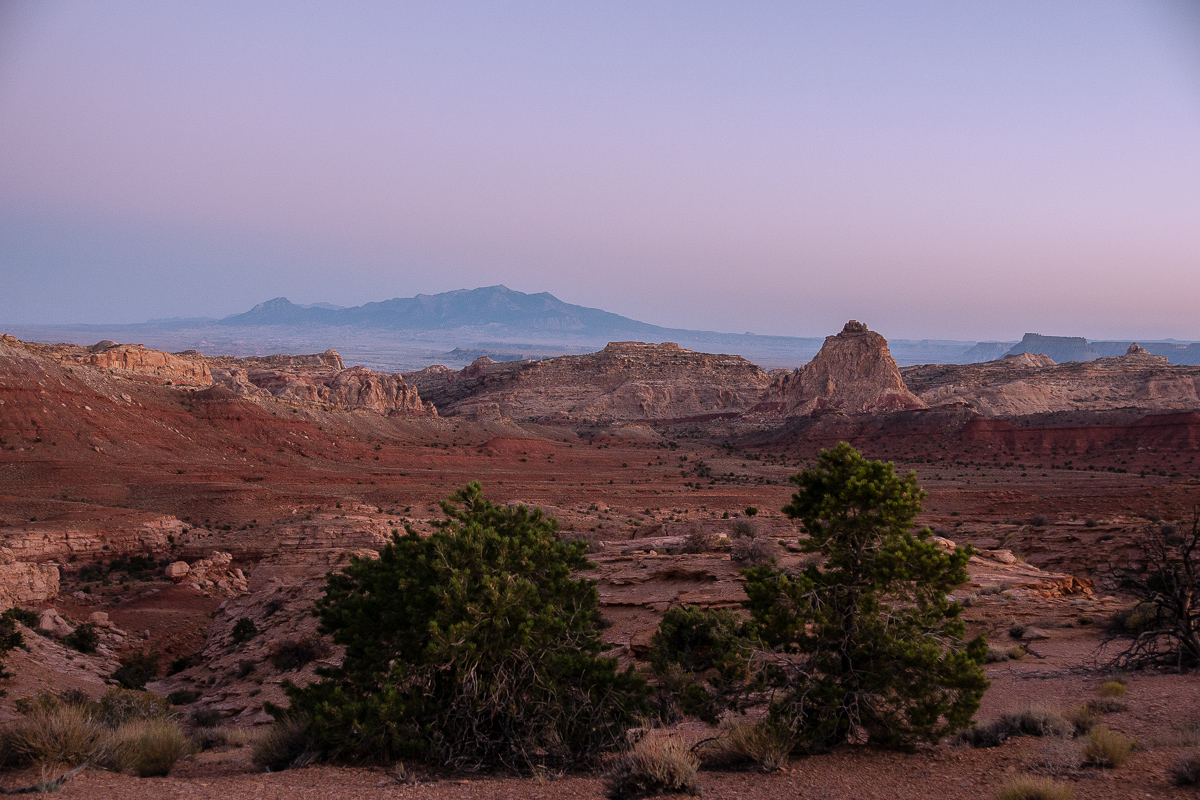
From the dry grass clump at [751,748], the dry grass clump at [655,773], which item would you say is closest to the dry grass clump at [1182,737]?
the dry grass clump at [751,748]

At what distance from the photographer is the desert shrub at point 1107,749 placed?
22.5ft

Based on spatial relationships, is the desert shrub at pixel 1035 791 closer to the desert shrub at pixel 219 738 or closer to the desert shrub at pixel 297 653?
the desert shrub at pixel 219 738

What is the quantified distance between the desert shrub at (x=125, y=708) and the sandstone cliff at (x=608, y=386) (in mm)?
78993

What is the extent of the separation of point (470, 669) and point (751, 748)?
10.8 feet

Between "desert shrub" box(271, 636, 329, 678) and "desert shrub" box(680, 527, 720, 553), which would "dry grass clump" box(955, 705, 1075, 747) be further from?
"desert shrub" box(271, 636, 329, 678)

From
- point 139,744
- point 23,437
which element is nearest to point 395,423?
point 23,437

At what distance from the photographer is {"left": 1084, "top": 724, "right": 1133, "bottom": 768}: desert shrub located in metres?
6.86

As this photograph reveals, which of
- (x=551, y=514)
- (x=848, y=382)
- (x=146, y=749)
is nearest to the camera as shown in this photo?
(x=146, y=749)

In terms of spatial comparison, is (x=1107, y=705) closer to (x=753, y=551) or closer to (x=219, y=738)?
(x=753, y=551)

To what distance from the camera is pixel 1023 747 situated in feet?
25.6

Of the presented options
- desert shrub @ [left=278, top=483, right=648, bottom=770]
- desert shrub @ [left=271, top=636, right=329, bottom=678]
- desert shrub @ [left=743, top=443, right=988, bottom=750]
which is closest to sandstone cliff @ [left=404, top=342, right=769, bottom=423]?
desert shrub @ [left=271, top=636, right=329, bottom=678]

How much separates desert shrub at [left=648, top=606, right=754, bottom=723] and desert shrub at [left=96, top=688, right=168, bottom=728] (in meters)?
7.53

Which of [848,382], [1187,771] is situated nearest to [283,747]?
[1187,771]

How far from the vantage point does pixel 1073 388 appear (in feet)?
302
